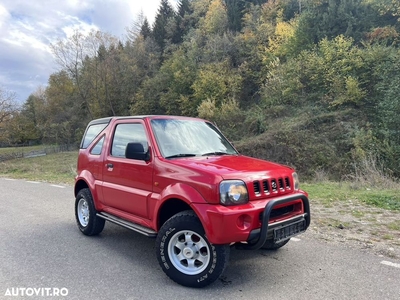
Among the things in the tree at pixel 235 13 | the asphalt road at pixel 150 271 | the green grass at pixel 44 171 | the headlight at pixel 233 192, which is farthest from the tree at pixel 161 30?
the headlight at pixel 233 192

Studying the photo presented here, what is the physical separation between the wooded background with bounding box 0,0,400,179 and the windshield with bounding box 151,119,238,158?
8.47 metres

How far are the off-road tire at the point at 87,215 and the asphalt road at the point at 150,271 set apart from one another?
0.15m

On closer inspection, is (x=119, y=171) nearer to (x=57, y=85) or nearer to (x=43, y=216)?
(x=43, y=216)

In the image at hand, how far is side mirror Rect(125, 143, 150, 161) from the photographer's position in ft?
12.9

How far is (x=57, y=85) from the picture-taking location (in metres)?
53.0

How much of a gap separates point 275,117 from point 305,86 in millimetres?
3947

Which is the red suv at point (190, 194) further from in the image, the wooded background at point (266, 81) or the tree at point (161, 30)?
the tree at point (161, 30)

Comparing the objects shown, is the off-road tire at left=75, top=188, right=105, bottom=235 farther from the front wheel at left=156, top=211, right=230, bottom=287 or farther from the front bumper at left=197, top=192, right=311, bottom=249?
the front bumper at left=197, top=192, right=311, bottom=249

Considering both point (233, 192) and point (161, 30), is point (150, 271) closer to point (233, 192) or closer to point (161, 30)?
point (233, 192)

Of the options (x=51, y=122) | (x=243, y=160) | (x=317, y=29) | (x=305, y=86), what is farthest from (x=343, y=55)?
(x=51, y=122)

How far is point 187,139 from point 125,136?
106 centimetres

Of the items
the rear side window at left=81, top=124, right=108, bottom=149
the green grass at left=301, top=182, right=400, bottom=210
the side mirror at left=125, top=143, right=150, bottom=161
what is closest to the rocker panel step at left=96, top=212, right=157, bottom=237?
the side mirror at left=125, top=143, right=150, bottom=161

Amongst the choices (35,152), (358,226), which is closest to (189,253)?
(358,226)

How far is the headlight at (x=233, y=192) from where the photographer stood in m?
3.22
